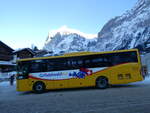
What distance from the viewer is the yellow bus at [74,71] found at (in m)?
12.4

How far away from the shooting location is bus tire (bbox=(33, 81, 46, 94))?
12602mm

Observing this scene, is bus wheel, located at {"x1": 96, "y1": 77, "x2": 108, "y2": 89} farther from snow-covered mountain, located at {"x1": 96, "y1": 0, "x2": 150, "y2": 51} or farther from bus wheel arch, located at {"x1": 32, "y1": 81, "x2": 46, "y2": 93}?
snow-covered mountain, located at {"x1": 96, "y1": 0, "x2": 150, "y2": 51}

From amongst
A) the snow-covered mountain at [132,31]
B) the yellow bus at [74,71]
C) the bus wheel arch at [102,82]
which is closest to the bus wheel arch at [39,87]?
the yellow bus at [74,71]

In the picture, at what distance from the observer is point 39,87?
12664mm

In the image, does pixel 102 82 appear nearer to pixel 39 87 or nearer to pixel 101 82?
pixel 101 82

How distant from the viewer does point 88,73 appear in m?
12.6

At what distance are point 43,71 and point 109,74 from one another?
5110mm

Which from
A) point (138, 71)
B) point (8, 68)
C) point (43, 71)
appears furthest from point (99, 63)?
point (8, 68)

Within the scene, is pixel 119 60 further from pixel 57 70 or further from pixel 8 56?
pixel 8 56

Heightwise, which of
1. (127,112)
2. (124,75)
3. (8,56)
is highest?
(8,56)

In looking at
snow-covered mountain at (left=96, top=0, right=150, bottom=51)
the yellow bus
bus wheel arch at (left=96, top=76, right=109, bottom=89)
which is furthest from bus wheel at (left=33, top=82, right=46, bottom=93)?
snow-covered mountain at (left=96, top=0, right=150, bottom=51)

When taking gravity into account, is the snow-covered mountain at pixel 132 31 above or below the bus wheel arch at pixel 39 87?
above

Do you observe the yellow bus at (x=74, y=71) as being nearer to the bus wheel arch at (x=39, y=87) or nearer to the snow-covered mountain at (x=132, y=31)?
the bus wheel arch at (x=39, y=87)

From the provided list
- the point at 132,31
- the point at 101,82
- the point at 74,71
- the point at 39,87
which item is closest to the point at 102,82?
the point at 101,82
